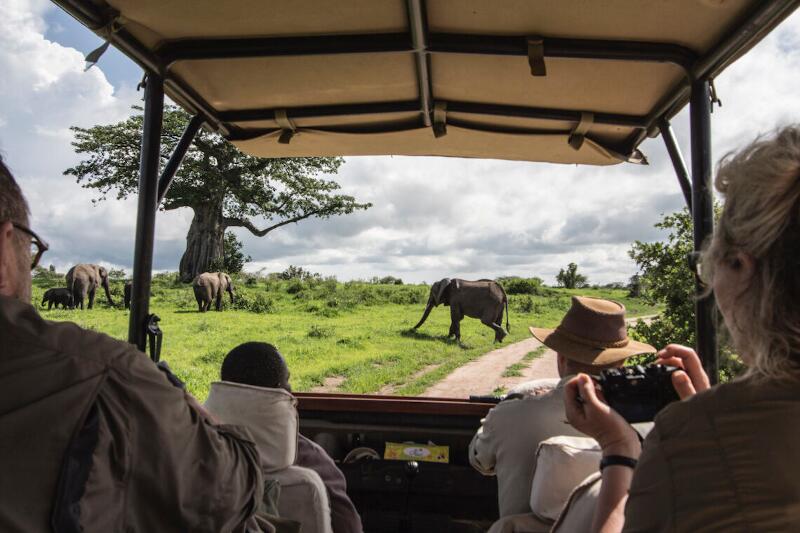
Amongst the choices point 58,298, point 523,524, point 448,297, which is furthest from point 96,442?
point 58,298

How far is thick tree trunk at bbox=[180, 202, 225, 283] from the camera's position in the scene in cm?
2209

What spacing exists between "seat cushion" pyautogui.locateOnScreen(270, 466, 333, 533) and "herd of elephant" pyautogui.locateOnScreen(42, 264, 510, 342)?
13.3 metres

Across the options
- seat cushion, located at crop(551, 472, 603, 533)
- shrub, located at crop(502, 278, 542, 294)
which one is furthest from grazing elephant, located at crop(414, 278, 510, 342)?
seat cushion, located at crop(551, 472, 603, 533)

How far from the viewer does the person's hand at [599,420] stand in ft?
3.67

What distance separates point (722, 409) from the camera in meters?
0.80

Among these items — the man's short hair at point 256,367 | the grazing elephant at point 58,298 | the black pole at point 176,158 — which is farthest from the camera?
the grazing elephant at point 58,298

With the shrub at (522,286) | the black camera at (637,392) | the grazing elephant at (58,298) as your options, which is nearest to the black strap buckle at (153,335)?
the black camera at (637,392)

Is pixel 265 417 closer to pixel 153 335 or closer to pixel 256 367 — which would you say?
pixel 256 367

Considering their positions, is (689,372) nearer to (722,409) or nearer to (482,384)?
(722,409)

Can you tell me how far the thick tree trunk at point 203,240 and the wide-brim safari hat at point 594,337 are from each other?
2101 cm

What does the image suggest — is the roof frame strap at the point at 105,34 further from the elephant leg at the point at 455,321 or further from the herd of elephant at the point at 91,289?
the herd of elephant at the point at 91,289

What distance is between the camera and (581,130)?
8.62 ft

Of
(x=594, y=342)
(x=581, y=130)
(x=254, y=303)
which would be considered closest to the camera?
(x=594, y=342)

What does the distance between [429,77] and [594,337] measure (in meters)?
1.09
